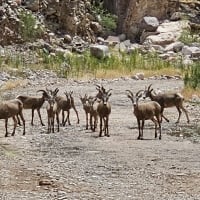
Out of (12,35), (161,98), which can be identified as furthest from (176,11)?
(161,98)

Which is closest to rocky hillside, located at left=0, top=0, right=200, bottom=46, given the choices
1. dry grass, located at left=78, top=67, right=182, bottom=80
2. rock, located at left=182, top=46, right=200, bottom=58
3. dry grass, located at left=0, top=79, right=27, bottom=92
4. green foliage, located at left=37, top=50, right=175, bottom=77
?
green foliage, located at left=37, top=50, right=175, bottom=77

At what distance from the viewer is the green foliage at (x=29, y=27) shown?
42.8m

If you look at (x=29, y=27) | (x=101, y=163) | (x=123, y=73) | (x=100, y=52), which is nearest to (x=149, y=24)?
(x=29, y=27)

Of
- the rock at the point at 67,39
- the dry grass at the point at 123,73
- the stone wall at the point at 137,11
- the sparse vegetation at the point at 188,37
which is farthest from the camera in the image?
the stone wall at the point at 137,11

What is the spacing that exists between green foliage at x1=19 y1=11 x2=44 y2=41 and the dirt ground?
2093 centimetres

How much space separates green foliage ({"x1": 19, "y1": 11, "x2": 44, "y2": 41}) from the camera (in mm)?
42844

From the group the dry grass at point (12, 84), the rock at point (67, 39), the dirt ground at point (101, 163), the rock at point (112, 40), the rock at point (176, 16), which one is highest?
the rock at point (176, 16)

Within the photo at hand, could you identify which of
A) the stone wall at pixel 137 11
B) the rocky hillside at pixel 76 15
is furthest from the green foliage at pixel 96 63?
the stone wall at pixel 137 11

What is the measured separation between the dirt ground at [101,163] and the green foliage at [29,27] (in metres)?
20.9

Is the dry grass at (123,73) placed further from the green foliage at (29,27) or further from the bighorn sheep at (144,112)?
the bighorn sheep at (144,112)

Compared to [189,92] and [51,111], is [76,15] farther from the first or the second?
[51,111]

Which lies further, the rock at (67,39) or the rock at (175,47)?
the rock at (175,47)

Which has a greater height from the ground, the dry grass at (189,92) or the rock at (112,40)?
the rock at (112,40)

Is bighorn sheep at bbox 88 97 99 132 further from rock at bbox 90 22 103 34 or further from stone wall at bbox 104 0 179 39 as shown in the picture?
stone wall at bbox 104 0 179 39
